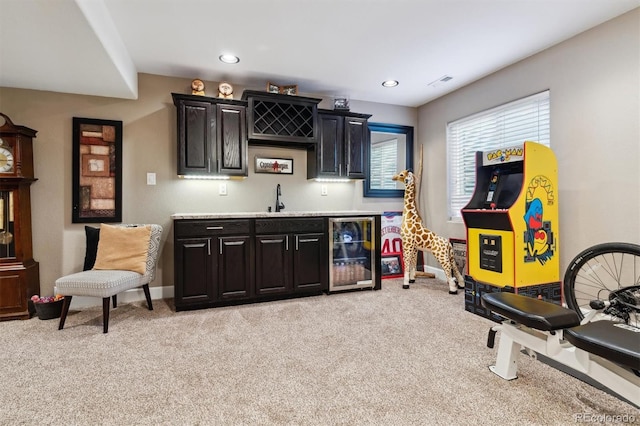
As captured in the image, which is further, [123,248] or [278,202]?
[278,202]

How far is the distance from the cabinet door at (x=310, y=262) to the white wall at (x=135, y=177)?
0.69 metres

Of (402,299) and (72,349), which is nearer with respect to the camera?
(72,349)

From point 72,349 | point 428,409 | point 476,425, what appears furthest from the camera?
point 72,349

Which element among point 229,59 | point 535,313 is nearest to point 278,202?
point 229,59

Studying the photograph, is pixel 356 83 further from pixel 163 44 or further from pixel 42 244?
pixel 42 244

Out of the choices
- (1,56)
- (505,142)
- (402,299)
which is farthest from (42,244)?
(505,142)

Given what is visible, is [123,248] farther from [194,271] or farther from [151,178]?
[151,178]

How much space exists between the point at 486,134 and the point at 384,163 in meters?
1.38

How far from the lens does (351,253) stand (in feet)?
12.6

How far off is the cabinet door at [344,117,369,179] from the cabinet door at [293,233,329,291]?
1026mm

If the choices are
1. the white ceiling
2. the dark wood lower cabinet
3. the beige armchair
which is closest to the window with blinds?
the white ceiling

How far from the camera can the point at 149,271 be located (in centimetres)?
308

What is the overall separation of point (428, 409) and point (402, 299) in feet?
6.24

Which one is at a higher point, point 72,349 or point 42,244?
point 42,244
